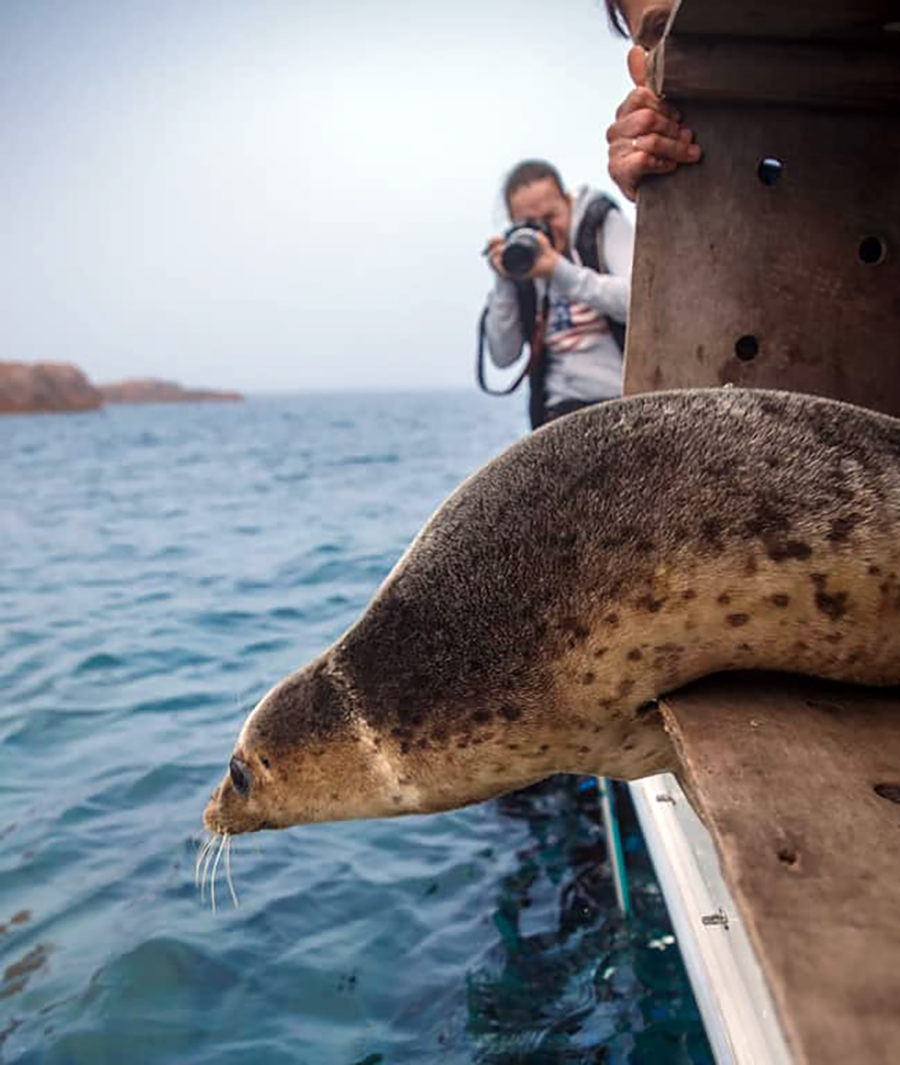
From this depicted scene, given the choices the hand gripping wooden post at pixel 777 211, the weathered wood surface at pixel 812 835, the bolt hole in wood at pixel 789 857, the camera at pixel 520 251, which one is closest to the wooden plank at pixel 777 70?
the hand gripping wooden post at pixel 777 211

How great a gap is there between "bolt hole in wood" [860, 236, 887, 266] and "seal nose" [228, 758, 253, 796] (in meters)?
2.23

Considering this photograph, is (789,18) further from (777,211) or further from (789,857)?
(789,857)

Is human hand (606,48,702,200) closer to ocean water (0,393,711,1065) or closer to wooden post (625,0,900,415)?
wooden post (625,0,900,415)

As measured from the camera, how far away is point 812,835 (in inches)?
58.1

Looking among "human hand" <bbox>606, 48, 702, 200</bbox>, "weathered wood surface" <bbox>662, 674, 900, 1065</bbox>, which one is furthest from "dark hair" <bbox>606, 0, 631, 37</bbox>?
"weathered wood surface" <bbox>662, 674, 900, 1065</bbox>

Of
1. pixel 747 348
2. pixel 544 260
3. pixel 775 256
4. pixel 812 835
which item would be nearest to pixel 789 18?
pixel 775 256

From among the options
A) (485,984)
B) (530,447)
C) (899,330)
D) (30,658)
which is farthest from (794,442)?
(30,658)

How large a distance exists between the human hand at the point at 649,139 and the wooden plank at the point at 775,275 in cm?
5

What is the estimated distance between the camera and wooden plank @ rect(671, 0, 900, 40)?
8.78ft

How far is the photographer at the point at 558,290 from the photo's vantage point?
4184mm

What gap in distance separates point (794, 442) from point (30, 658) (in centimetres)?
725

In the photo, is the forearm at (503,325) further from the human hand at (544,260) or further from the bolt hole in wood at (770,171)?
the bolt hole in wood at (770,171)

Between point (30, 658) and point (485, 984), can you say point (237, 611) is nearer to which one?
point (30, 658)

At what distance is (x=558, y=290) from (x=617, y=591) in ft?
8.40
